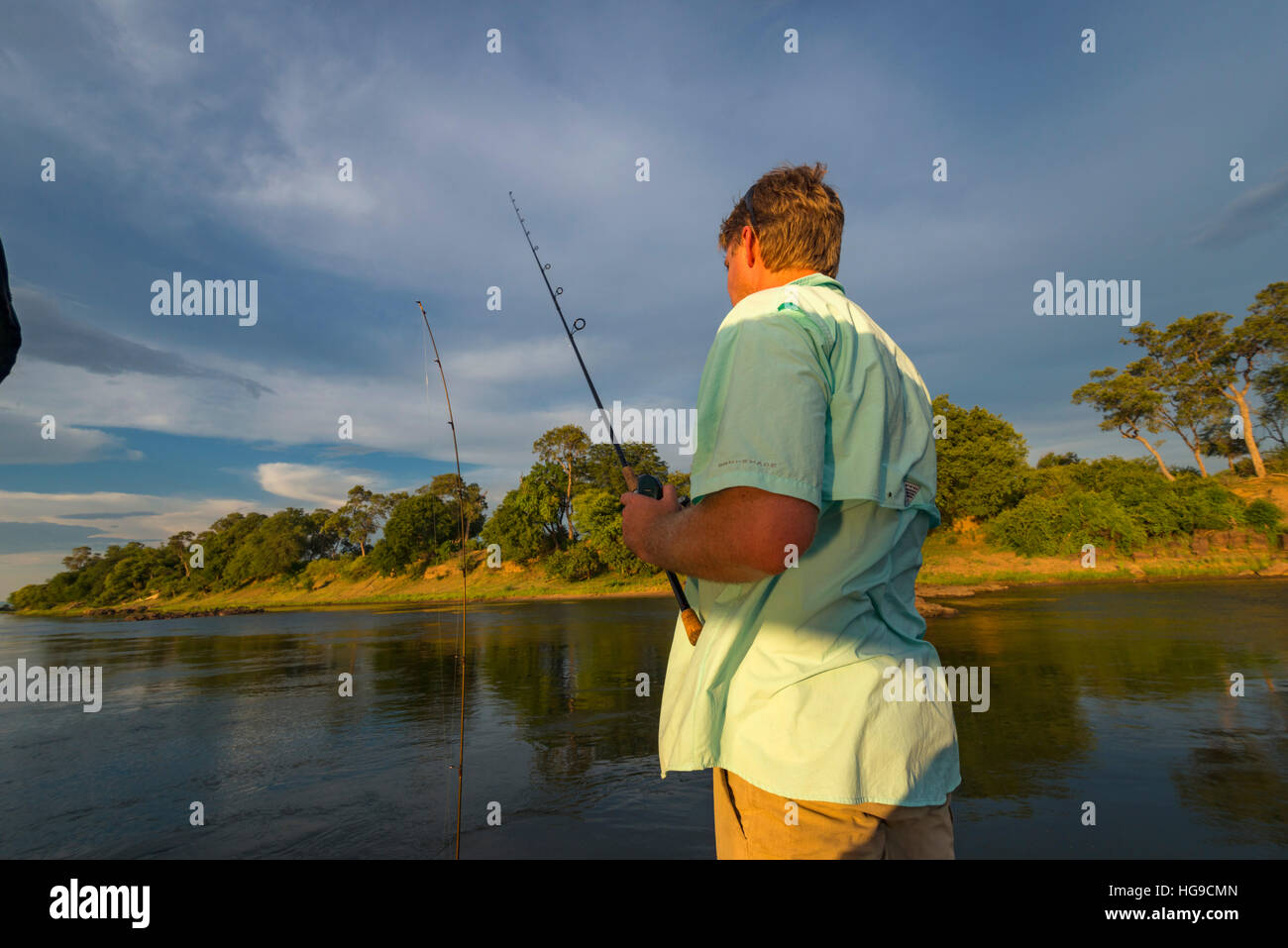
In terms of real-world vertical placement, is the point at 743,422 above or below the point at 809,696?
above


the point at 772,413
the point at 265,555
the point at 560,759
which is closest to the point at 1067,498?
the point at 560,759

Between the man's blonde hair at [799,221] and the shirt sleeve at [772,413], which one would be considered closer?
the shirt sleeve at [772,413]

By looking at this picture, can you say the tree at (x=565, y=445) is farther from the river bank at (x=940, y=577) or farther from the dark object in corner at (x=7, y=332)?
the dark object in corner at (x=7, y=332)

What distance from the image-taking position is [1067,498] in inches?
1143

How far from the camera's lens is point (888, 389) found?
130 centimetres

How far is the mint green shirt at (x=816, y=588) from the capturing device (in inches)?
44.9

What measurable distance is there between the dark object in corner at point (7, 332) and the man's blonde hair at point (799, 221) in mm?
2119

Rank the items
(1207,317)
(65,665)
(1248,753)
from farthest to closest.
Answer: (1207,317)
(65,665)
(1248,753)

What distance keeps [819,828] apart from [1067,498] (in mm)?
34065

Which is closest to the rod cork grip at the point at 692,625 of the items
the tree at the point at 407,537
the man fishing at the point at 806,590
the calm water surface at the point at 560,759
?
the man fishing at the point at 806,590

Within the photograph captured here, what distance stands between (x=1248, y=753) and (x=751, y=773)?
21.4 ft

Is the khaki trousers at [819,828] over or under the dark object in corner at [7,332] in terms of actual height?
under
